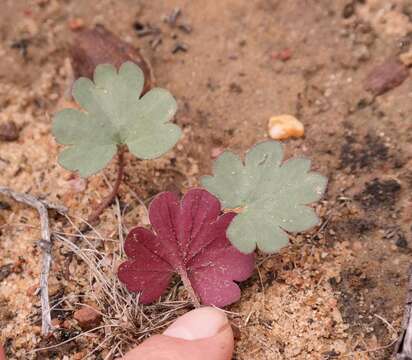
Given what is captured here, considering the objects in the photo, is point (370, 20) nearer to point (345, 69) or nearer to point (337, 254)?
point (345, 69)

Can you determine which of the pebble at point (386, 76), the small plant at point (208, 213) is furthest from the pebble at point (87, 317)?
the pebble at point (386, 76)

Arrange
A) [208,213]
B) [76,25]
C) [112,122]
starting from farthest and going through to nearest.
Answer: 1. [76,25]
2. [112,122]
3. [208,213]

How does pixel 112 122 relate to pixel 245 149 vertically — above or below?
above

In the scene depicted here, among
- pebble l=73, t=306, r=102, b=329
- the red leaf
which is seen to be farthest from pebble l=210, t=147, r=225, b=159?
pebble l=73, t=306, r=102, b=329

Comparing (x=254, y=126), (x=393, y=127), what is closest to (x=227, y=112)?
(x=254, y=126)

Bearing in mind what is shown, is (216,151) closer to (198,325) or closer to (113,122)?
(113,122)

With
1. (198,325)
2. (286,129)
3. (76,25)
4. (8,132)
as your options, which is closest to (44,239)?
(8,132)
